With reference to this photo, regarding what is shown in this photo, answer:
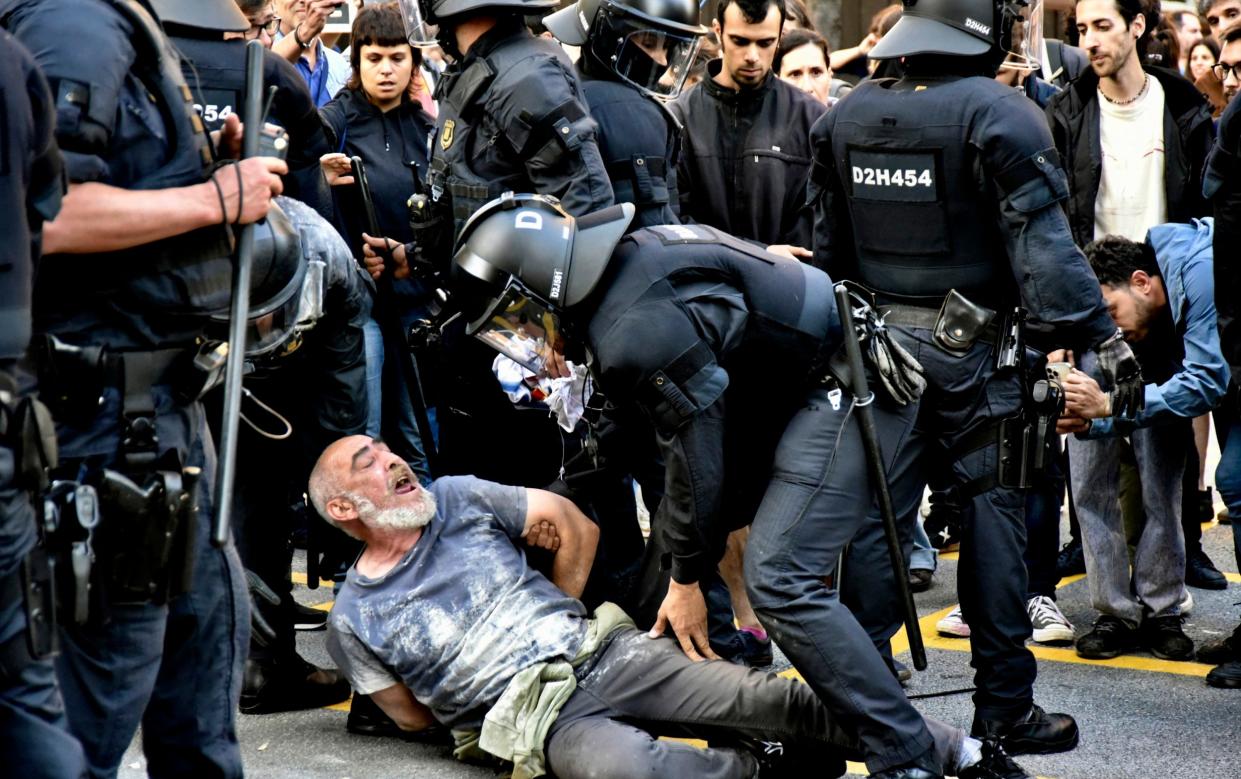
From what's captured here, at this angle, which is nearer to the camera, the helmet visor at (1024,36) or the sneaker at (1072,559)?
the helmet visor at (1024,36)

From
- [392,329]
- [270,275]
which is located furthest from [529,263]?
[392,329]

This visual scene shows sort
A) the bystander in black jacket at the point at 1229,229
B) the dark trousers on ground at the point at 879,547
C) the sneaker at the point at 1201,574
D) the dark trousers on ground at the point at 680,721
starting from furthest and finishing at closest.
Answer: the sneaker at the point at 1201,574 < the bystander in black jacket at the point at 1229,229 < the dark trousers on ground at the point at 680,721 < the dark trousers on ground at the point at 879,547

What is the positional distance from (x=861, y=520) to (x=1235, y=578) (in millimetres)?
2900

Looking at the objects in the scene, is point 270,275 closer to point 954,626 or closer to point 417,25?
point 417,25

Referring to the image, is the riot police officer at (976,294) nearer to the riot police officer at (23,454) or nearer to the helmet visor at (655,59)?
the helmet visor at (655,59)

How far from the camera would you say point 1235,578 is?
643cm

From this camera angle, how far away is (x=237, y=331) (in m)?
3.05

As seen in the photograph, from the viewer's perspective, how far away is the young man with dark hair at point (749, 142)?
6184mm

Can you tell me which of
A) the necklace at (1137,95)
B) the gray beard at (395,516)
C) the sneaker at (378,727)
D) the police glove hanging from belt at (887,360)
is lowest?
the sneaker at (378,727)

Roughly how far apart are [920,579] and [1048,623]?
770mm

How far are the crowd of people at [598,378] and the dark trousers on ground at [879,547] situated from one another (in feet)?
0.03

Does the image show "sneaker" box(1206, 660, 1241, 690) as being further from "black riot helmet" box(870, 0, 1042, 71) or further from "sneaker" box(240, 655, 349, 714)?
"sneaker" box(240, 655, 349, 714)

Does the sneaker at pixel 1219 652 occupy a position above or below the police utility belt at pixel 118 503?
below

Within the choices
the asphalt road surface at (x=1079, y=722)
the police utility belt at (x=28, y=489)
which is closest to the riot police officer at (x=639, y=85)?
the asphalt road surface at (x=1079, y=722)
